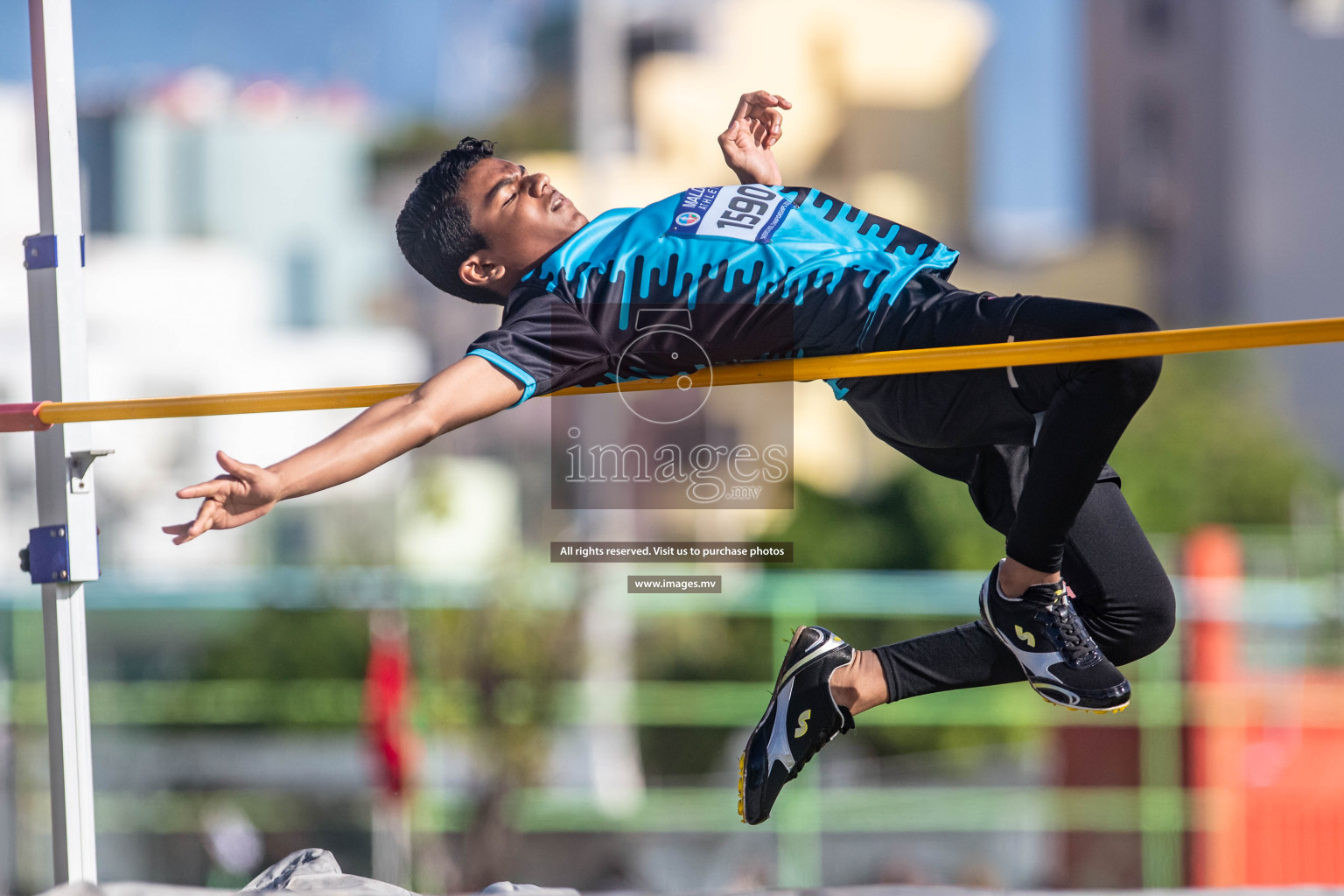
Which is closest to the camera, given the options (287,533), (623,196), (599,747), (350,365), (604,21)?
(599,747)

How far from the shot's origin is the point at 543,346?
214 cm

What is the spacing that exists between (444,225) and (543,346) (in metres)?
0.41

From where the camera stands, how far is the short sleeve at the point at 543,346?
2.09 meters

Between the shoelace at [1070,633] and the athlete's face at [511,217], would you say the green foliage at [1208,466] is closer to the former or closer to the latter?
the shoelace at [1070,633]

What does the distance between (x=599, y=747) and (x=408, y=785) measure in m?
1.98

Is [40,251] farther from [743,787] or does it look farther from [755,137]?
[743,787]

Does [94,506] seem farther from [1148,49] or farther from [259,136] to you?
[1148,49]

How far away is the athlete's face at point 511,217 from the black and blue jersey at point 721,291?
2.9 inches

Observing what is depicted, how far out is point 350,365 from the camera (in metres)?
17.5

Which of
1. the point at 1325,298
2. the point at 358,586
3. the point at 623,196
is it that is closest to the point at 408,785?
the point at 358,586

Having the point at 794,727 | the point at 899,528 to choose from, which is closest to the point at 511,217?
the point at 794,727

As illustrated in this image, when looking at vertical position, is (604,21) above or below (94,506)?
above

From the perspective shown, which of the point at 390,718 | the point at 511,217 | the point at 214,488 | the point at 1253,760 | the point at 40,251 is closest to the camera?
the point at 214,488

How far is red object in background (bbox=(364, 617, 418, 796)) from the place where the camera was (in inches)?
273
